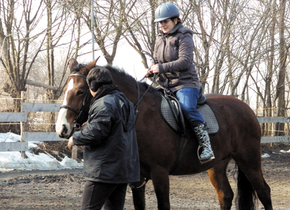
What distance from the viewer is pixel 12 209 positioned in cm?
580

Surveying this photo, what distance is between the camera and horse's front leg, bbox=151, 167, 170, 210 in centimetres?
448

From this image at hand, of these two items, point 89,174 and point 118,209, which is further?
point 118,209

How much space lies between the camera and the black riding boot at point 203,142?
15.7 ft

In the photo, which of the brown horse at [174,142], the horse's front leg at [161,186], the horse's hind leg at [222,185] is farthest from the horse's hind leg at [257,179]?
the horse's front leg at [161,186]

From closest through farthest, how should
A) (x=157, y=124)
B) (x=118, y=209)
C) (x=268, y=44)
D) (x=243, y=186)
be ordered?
(x=118, y=209) → (x=157, y=124) → (x=243, y=186) → (x=268, y=44)

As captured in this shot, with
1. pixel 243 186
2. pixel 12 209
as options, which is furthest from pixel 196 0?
pixel 12 209

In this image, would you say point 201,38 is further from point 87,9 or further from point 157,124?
point 157,124

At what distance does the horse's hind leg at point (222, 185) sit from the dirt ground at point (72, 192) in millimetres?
489

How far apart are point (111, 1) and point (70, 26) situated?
1.84 m

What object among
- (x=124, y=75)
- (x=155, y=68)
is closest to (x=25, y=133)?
(x=124, y=75)

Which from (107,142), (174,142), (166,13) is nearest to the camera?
(107,142)

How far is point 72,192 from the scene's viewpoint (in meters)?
7.27

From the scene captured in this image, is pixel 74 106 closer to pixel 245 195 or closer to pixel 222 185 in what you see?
pixel 222 185

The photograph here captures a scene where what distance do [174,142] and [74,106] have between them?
4.24ft
